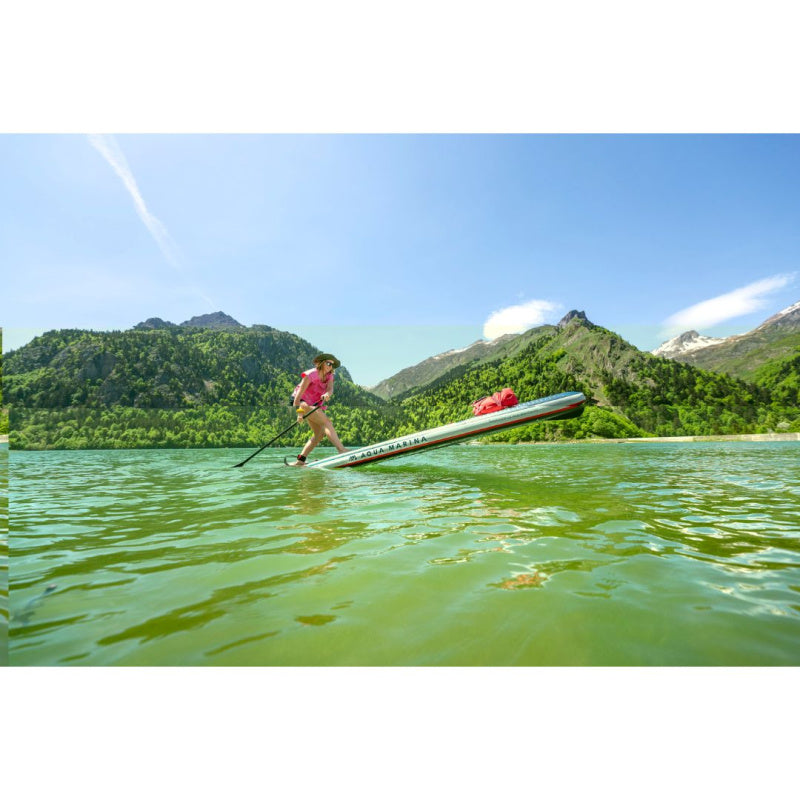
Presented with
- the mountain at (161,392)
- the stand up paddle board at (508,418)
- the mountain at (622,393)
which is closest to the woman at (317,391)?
the stand up paddle board at (508,418)

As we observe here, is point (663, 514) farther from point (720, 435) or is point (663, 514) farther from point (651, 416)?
point (651, 416)

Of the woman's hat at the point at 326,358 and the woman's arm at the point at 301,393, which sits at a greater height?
the woman's hat at the point at 326,358

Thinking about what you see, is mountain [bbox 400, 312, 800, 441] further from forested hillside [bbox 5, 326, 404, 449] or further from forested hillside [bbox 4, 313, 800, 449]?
forested hillside [bbox 5, 326, 404, 449]

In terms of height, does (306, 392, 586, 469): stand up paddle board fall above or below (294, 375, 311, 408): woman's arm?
below

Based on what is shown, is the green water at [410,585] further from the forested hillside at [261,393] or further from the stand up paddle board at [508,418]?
the forested hillside at [261,393]

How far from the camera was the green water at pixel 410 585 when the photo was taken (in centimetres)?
175

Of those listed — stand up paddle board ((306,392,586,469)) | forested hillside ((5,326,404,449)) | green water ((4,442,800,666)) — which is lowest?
green water ((4,442,800,666))

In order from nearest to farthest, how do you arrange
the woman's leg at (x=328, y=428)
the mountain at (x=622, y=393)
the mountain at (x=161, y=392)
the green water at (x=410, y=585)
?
1. the green water at (x=410, y=585)
2. the woman's leg at (x=328, y=428)
3. the mountain at (x=161, y=392)
4. the mountain at (x=622, y=393)

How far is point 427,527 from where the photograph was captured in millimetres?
4086

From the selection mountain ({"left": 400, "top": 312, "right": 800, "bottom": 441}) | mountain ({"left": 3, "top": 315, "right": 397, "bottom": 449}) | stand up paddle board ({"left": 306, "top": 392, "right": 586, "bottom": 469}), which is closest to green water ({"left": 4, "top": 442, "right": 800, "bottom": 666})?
stand up paddle board ({"left": 306, "top": 392, "right": 586, "bottom": 469})

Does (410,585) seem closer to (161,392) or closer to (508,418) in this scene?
(508,418)

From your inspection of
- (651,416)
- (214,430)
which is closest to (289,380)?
(214,430)

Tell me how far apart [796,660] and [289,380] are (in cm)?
12812

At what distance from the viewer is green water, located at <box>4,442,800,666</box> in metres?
1.75
